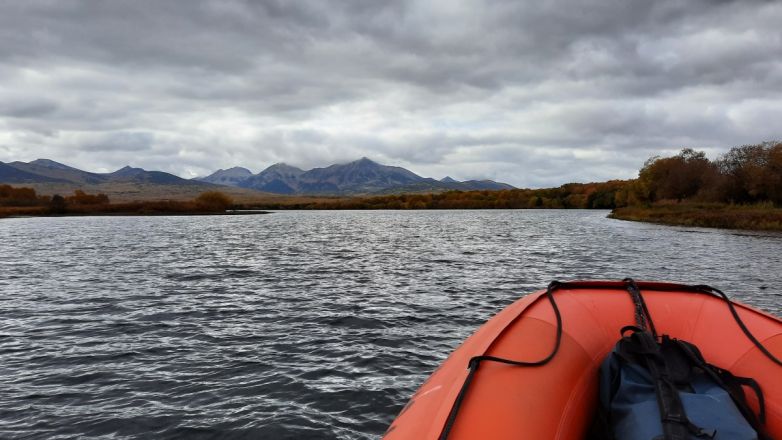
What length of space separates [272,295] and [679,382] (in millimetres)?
16202

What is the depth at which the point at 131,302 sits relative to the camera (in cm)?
1795

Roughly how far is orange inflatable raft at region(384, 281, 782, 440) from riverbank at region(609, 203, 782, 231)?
5531 cm

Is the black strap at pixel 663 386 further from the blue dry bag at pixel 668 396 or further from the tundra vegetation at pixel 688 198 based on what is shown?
the tundra vegetation at pixel 688 198

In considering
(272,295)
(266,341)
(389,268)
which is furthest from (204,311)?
(389,268)

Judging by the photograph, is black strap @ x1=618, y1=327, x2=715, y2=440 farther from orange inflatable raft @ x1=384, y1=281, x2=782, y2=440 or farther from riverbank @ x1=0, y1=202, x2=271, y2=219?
riverbank @ x1=0, y1=202, x2=271, y2=219

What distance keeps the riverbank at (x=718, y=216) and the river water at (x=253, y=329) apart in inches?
955

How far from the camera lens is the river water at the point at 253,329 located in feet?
27.3

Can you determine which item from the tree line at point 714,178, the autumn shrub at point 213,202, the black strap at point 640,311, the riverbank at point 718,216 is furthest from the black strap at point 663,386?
the autumn shrub at point 213,202

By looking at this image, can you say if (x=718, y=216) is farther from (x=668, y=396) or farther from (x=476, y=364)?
(x=476, y=364)

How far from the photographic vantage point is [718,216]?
56.4 metres

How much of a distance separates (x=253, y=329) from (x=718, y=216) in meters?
59.7

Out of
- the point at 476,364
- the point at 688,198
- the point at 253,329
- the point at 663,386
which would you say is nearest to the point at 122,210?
the point at 688,198

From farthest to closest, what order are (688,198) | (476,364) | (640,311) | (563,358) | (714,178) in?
(688,198)
(714,178)
(640,311)
(563,358)
(476,364)

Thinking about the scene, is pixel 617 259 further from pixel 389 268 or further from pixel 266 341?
pixel 266 341
